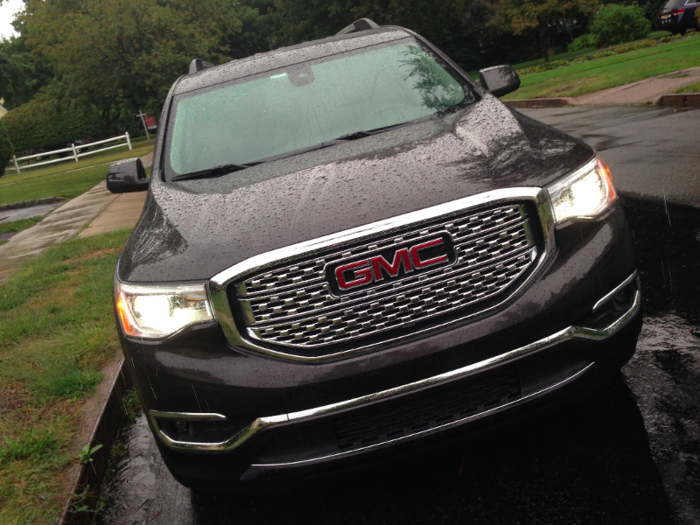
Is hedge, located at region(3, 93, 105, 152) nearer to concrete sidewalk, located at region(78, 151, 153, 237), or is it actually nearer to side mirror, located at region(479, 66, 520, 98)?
Answer: concrete sidewalk, located at region(78, 151, 153, 237)

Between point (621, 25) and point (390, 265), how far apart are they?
35.7 m

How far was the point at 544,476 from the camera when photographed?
298 centimetres

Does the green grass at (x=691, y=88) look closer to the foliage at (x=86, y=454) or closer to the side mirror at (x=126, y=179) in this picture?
the side mirror at (x=126, y=179)

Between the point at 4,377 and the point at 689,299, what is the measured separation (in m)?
4.49

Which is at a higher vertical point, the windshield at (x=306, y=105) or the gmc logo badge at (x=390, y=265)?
the windshield at (x=306, y=105)

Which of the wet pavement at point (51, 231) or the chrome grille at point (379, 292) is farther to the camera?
the wet pavement at point (51, 231)

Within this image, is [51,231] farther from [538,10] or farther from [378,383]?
[538,10]

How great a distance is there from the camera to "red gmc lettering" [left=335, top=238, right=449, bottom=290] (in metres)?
2.60

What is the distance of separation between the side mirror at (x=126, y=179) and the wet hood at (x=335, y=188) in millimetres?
1016

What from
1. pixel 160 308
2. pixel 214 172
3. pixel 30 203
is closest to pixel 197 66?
pixel 214 172

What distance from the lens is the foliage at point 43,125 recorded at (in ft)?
191

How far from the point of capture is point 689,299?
445 cm

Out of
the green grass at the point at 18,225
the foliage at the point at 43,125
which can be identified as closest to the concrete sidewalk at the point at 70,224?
the green grass at the point at 18,225

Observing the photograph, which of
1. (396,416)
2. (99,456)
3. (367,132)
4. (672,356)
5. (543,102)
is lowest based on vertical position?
(543,102)
